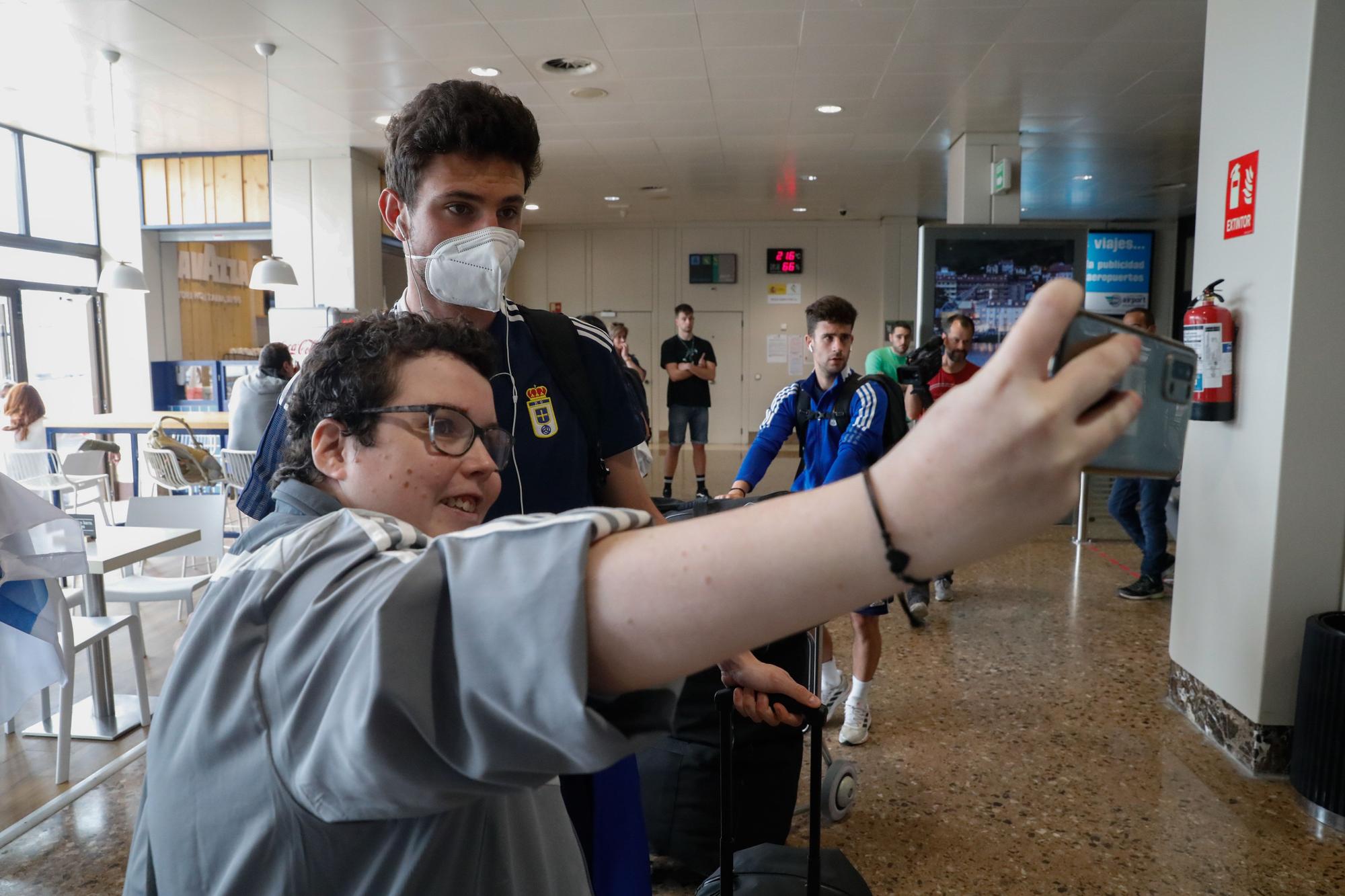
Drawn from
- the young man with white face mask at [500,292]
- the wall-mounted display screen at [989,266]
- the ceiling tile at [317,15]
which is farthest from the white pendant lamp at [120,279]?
the young man with white face mask at [500,292]

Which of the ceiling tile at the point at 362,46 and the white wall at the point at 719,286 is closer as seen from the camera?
the ceiling tile at the point at 362,46

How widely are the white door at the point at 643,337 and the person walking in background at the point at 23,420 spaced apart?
24.6 ft

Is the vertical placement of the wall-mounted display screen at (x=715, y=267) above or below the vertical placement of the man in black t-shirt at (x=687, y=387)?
above

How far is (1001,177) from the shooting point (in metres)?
6.96

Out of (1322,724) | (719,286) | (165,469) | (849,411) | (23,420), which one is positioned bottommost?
(1322,724)

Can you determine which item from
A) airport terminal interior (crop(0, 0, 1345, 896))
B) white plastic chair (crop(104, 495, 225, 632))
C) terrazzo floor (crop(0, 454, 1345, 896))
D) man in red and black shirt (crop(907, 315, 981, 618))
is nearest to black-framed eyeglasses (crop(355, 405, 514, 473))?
airport terminal interior (crop(0, 0, 1345, 896))

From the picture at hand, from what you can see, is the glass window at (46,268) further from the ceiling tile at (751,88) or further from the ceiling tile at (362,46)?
the ceiling tile at (751,88)

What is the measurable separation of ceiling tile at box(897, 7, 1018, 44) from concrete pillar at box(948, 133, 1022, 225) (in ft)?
6.93

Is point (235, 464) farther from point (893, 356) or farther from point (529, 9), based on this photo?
point (893, 356)

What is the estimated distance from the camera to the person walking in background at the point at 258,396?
5.13 meters

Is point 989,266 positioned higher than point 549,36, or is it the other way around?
point 549,36

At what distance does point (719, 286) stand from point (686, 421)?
14.4ft

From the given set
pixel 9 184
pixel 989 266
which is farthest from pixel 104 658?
pixel 989 266

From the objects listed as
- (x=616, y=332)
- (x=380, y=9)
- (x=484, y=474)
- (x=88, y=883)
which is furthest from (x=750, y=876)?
(x=616, y=332)
